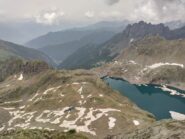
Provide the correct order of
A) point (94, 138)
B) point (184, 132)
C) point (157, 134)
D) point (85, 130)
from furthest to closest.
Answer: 1. point (85, 130)
2. point (94, 138)
3. point (157, 134)
4. point (184, 132)

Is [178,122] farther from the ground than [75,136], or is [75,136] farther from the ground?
[178,122]

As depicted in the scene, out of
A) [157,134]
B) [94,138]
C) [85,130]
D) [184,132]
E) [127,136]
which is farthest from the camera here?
[85,130]

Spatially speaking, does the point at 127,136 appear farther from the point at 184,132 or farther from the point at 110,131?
the point at 110,131

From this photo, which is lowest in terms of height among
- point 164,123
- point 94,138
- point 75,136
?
point 94,138

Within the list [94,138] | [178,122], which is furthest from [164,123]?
[94,138]

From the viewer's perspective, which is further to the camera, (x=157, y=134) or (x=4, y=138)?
(x=4, y=138)

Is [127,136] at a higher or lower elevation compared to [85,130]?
higher

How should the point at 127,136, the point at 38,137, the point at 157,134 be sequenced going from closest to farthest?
the point at 157,134, the point at 127,136, the point at 38,137

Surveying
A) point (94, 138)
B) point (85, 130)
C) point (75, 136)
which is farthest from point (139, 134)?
point (85, 130)

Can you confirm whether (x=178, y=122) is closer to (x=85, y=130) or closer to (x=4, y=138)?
(x=4, y=138)
